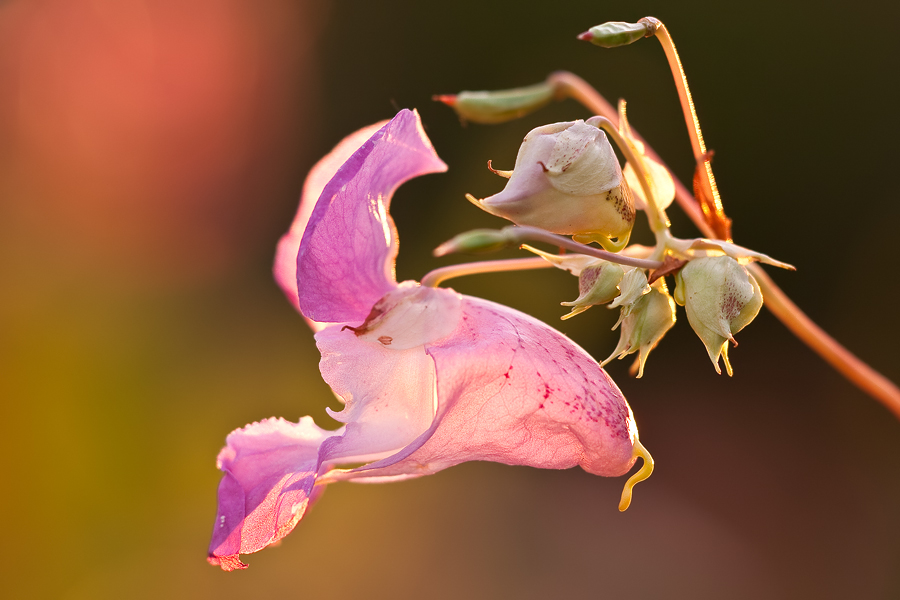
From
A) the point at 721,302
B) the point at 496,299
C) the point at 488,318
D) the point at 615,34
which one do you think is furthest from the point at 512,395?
the point at 496,299

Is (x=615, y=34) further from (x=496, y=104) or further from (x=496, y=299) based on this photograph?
(x=496, y=299)

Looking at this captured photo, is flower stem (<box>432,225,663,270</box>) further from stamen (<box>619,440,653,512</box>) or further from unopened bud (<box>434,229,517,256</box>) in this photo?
stamen (<box>619,440,653,512</box>)

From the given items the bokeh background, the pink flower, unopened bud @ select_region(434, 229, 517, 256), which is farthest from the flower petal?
the bokeh background

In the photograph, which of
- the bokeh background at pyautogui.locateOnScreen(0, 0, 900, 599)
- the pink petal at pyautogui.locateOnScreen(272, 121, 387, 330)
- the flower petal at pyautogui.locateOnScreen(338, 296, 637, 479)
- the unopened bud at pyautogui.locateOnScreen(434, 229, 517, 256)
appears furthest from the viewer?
the bokeh background at pyautogui.locateOnScreen(0, 0, 900, 599)

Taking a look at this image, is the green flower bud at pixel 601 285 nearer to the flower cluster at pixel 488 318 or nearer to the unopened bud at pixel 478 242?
the flower cluster at pixel 488 318

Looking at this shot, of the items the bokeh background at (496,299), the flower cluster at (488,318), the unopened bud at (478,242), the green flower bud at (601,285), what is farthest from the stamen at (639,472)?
the bokeh background at (496,299)

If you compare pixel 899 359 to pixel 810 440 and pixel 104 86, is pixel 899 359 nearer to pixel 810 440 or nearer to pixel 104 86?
pixel 810 440
